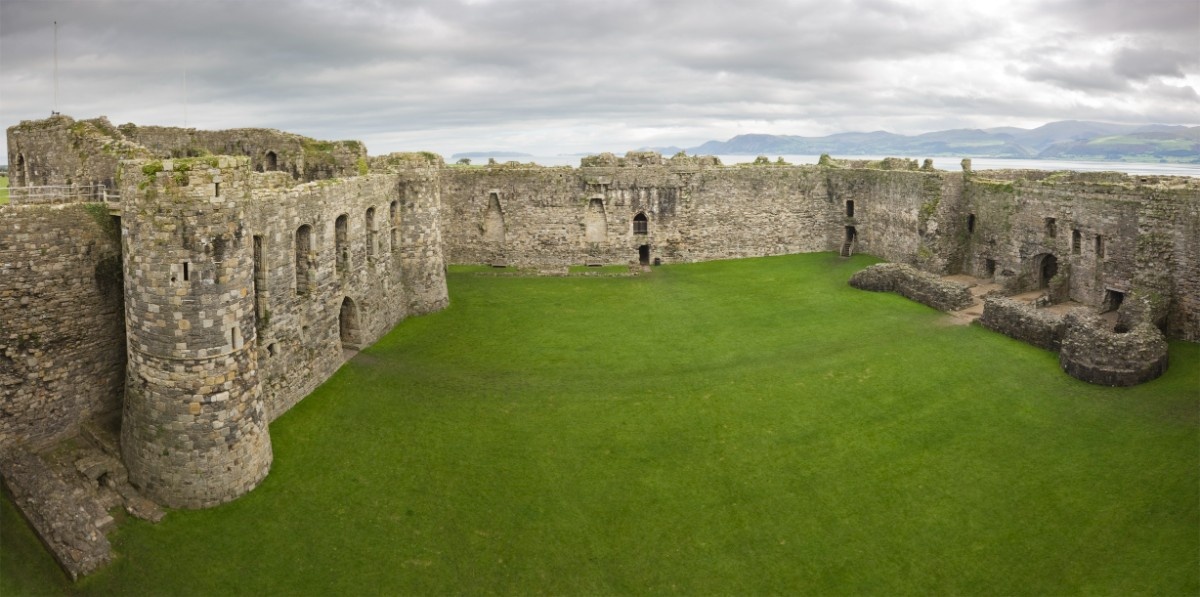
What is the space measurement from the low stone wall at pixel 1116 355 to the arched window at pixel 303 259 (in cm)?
2079

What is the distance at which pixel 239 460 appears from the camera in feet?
54.2

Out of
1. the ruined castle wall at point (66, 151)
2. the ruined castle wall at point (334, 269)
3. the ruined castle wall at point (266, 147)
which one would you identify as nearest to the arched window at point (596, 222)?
the ruined castle wall at point (334, 269)

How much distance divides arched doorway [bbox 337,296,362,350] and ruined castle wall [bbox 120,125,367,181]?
7.96 meters

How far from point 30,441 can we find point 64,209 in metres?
4.83

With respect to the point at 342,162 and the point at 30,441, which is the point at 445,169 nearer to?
the point at 342,162

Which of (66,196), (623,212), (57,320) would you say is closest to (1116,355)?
(623,212)

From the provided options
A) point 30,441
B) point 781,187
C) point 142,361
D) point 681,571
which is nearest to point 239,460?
point 142,361

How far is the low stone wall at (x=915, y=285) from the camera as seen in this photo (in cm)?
2817

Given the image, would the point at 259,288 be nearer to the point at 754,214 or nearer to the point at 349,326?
the point at 349,326

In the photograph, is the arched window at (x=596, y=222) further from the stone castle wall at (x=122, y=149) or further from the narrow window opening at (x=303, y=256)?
the narrow window opening at (x=303, y=256)

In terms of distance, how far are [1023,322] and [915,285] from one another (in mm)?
5580

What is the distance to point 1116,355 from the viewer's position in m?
20.7

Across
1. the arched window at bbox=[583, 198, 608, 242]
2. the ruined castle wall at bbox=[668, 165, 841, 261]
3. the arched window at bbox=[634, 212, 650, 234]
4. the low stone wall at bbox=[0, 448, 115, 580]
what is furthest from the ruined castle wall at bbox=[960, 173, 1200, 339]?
the low stone wall at bbox=[0, 448, 115, 580]

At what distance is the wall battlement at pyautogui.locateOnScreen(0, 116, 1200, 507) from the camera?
15.8m
